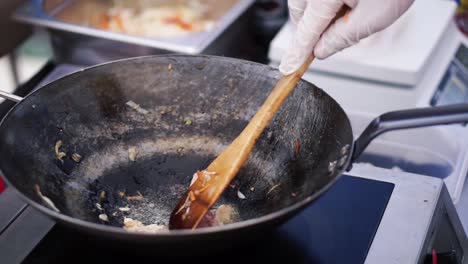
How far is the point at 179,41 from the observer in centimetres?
131

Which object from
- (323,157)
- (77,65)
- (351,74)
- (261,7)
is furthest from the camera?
(261,7)

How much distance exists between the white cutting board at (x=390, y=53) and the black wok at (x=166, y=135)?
0.44 meters

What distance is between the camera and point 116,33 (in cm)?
133

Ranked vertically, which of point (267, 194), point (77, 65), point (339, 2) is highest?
point (339, 2)

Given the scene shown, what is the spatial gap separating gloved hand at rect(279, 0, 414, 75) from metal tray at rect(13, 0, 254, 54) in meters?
0.53

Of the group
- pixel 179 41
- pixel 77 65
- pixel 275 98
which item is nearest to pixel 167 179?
pixel 275 98

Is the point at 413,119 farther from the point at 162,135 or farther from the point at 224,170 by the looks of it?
the point at 162,135

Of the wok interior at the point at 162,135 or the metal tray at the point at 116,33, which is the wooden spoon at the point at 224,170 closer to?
the wok interior at the point at 162,135

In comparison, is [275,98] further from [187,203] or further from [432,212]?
[432,212]

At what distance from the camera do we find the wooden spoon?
2.42ft

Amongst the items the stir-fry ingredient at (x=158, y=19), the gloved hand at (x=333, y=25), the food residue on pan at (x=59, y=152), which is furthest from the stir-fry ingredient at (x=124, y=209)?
the stir-fry ingredient at (x=158, y=19)

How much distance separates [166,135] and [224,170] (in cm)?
18

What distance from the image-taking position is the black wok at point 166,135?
0.71 m

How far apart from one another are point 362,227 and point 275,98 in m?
0.23
